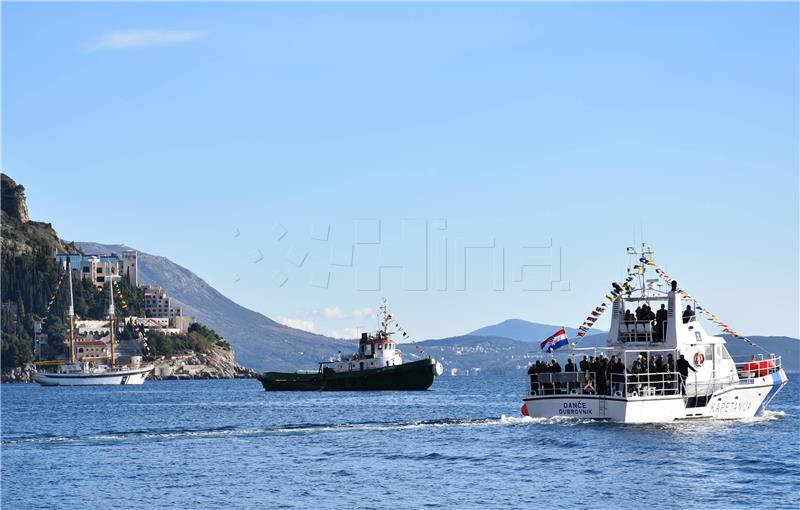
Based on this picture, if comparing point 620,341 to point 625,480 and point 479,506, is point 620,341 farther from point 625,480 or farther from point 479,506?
point 479,506

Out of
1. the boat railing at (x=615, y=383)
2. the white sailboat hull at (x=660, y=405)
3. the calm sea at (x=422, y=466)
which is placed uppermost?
the boat railing at (x=615, y=383)

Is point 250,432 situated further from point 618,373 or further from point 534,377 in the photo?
point 618,373

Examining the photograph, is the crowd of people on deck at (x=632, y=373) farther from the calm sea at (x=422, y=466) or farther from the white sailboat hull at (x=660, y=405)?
the calm sea at (x=422, y=466)

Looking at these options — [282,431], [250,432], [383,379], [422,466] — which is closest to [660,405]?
[422,466]

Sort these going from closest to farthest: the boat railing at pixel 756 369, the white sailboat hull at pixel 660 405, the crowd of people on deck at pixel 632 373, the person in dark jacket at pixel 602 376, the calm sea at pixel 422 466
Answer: the calm sea at pixel 422 466 < the white sailboat hull at pixel 660 405 < the crowd of people on deck at pixel 632 373 < the person in dark jacket at pixel 602 376 < the boat railing at pixel 756 369

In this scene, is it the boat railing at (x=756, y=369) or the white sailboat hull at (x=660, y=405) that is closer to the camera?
the white sailboat hull at (x=660, y=405)

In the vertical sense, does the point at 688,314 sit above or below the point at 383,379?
above

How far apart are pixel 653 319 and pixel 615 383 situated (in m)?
5.26

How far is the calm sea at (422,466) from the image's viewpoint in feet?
149

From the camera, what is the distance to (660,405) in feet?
209

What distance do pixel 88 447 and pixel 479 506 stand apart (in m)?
29.4

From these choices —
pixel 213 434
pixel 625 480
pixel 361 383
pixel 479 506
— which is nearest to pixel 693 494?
pixel 625 480

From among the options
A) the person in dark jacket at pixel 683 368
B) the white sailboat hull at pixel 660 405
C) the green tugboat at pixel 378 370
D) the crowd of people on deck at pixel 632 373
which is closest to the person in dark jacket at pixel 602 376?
the crowd of people on deck at pixel 632 373

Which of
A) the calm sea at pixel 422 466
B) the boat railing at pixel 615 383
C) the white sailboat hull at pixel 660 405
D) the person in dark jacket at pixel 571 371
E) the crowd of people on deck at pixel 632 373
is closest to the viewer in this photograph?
the calm sea at pixel 422 466
